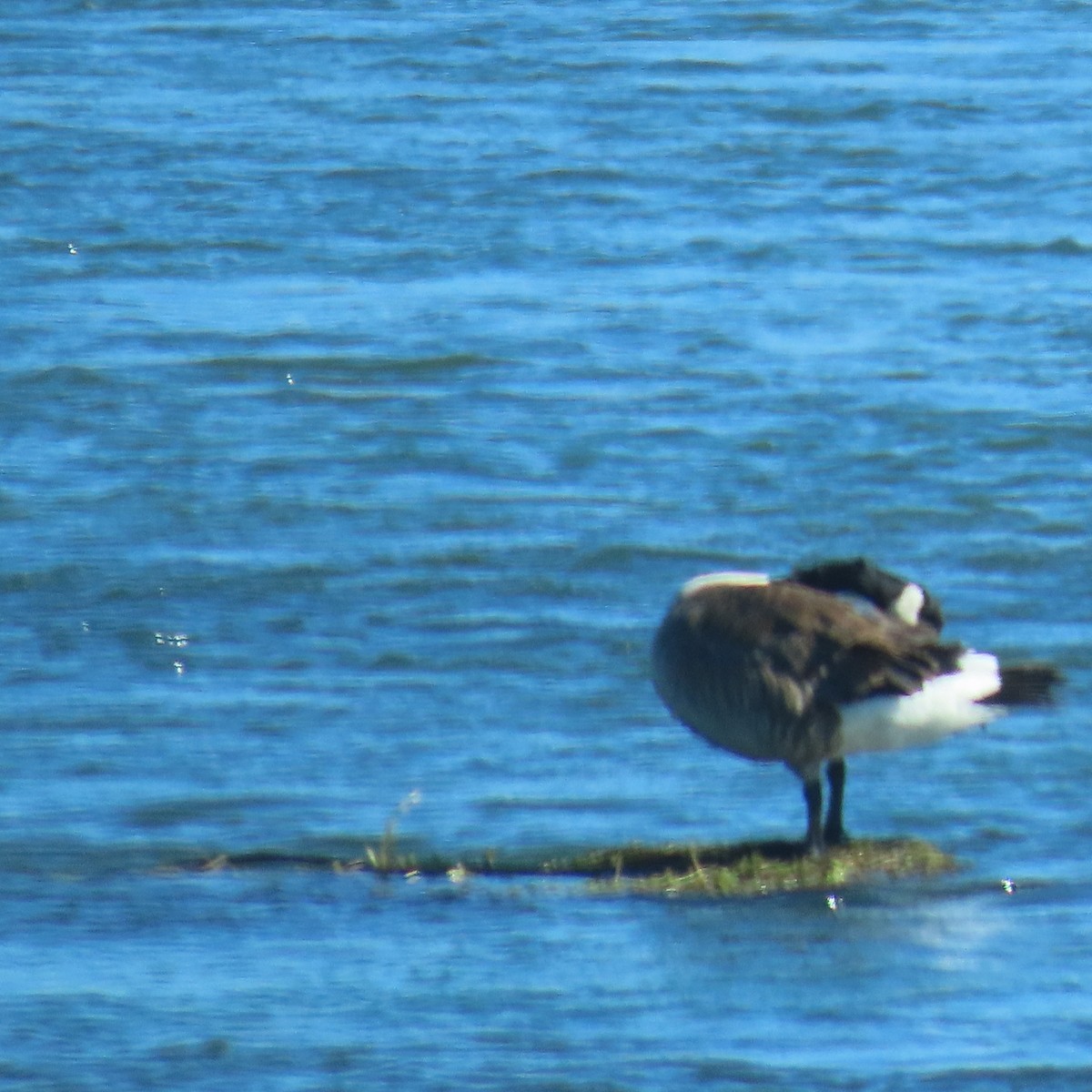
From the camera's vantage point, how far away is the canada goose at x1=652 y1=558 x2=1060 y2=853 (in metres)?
6.39

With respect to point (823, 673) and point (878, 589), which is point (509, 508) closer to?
point (878, 589)

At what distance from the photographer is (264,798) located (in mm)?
7480

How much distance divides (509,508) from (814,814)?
181 inches

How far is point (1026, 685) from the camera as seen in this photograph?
646cm

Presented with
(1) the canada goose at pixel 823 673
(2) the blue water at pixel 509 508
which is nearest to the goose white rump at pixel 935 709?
(1) the canada goose at pixel 823 673

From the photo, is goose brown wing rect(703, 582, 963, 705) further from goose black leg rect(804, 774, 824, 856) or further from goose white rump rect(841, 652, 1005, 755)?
goose black leg rect(804, 774, 824, 856)

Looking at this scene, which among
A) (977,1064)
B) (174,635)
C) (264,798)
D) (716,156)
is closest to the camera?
(977,1064)

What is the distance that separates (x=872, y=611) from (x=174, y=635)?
329 centimetres

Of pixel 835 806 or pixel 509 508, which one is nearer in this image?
pixel 835 806

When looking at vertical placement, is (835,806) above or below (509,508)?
above

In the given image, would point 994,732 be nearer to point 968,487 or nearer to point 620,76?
point 968,487

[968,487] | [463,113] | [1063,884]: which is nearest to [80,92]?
[463,113]

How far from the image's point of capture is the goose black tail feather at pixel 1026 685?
6418 mm

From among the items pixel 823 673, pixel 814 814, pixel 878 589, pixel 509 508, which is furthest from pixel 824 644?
pixel 509 508
